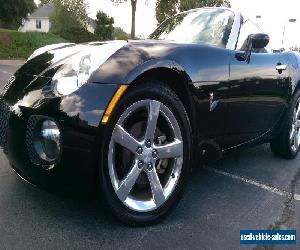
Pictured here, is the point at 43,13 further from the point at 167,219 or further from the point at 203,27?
the point at 167,219

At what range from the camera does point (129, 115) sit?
234 centimetres

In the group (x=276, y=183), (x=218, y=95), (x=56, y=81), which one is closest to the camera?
(x=56, y=81)

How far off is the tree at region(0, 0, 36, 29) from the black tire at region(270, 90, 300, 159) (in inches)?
1305

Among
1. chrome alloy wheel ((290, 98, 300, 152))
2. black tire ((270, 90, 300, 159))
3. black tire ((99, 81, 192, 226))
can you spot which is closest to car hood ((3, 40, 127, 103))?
black tire ((99, 81, 192, 226))

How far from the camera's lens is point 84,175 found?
7.14ft

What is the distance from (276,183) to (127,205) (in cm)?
183

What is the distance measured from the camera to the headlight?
222 cm

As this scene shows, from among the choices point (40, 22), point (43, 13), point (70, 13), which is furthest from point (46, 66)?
point (43, 13)

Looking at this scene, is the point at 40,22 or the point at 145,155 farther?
the point at 40,22

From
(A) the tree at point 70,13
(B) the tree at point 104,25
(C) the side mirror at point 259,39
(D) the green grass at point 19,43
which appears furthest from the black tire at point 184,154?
(A) the tree at point 70,13

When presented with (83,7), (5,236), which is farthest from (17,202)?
(83,7)

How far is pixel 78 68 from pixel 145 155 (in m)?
0.66

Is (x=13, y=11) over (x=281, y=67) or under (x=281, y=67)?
over

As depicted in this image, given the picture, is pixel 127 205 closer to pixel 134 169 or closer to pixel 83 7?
pixel 134 169
